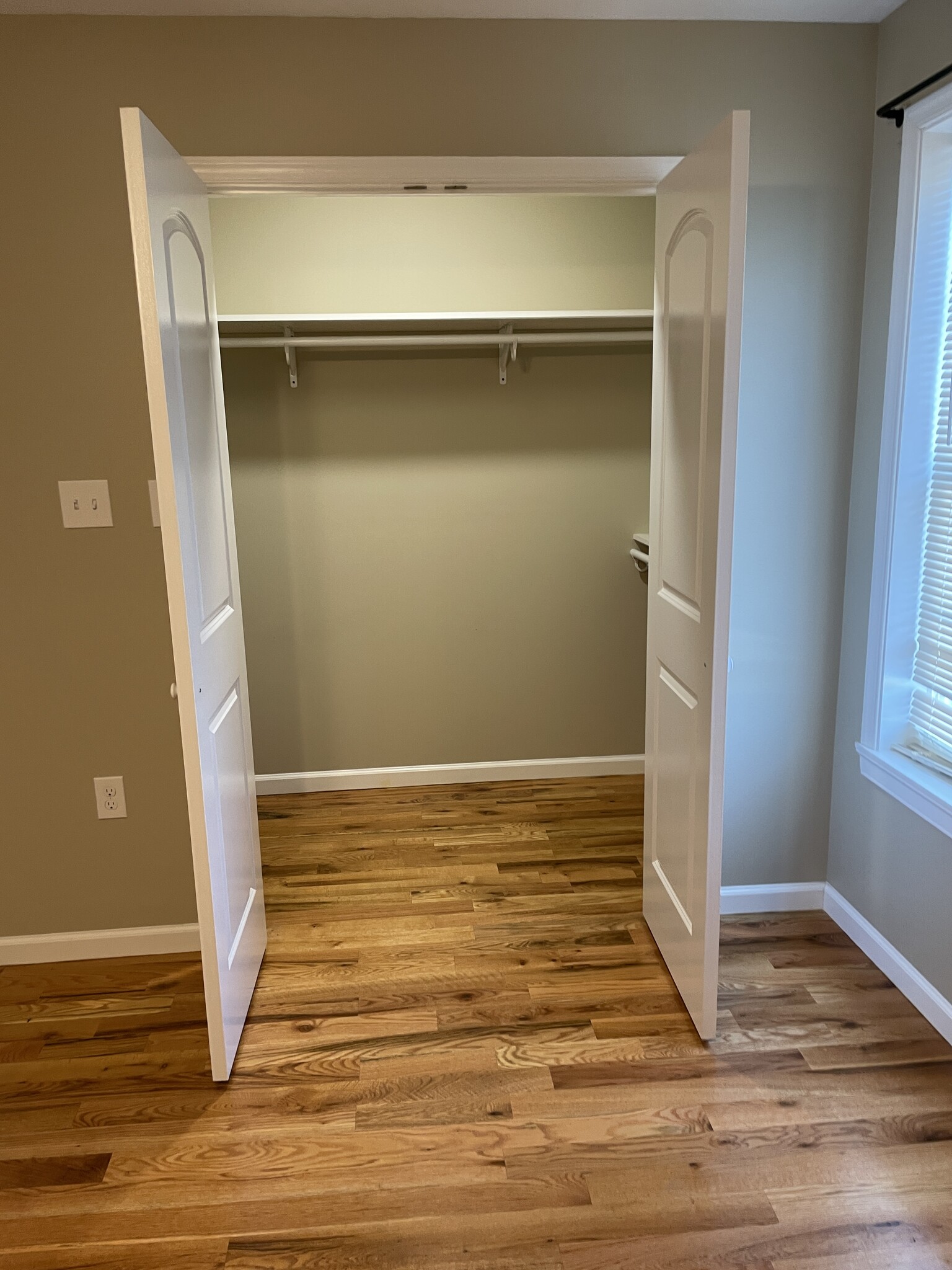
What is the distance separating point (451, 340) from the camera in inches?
130

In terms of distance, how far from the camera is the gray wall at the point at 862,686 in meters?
2.15

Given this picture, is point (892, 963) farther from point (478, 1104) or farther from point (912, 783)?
point (478, 1104)

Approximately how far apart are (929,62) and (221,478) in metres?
1.98

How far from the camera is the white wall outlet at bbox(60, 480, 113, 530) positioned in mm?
2348

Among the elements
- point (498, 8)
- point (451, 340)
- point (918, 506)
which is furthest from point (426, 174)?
point (918, 506)

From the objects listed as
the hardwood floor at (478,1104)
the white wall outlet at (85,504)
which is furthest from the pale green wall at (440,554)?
the white wall outlet at (85,504)

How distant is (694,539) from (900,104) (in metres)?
1.21

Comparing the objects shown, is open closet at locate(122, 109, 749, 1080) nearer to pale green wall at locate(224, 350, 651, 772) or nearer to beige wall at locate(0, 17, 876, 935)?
pale green wall at locate(224, 350, 651, 772)

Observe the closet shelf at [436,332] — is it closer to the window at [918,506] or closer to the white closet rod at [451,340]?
the white closet rod at [451,340]

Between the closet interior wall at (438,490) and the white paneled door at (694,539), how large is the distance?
1158mm

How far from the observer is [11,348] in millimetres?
2275

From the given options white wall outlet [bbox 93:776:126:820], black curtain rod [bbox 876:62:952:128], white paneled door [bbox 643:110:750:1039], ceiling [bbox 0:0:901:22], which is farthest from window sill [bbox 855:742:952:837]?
white wall outlet [bbox 93:776:126:820]

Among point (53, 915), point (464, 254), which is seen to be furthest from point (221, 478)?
point (464, 254)

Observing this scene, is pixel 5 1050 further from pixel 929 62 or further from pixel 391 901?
pixel 929 62
